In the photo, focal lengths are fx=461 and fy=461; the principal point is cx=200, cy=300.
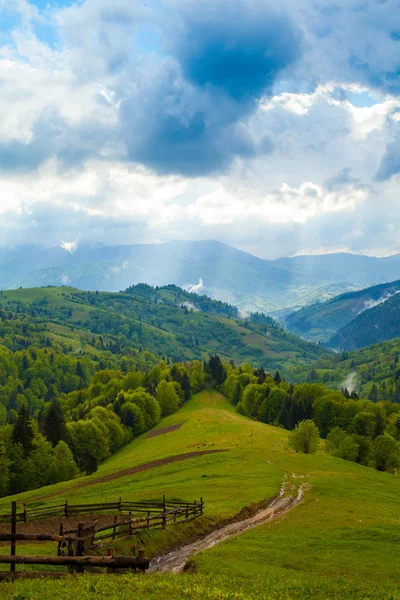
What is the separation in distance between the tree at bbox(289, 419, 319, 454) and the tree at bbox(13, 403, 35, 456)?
5702 cm

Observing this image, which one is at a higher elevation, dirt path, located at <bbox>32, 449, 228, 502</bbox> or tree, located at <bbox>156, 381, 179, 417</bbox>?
tree, located at <bbox>156, 381, 179, 417</bbox>

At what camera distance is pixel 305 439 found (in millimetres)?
104188

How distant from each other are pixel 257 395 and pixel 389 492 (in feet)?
361

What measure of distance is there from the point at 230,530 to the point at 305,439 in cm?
6271

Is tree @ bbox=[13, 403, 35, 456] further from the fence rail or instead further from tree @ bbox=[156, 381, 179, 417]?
tree @ bbox=[156, 381, 179, 417]

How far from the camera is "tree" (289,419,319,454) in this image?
10412 cm

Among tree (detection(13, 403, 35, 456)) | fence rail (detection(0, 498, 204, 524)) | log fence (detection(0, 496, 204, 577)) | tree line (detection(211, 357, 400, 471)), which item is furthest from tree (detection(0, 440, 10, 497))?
tree line (detection(211, 357, 400, 471))

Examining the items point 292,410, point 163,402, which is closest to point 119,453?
point 163,402

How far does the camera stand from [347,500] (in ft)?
192

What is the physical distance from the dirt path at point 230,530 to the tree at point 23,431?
181 ft

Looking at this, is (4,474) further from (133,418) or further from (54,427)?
(133,418)

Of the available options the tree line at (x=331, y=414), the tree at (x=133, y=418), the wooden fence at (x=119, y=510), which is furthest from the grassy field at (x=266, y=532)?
the tree at (x=133, y=418)

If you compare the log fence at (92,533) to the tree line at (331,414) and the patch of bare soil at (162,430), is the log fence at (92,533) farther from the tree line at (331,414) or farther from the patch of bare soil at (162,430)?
the patch of bare soil at (162,430)

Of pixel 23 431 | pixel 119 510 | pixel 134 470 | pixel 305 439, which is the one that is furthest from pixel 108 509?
pixel 305 439
